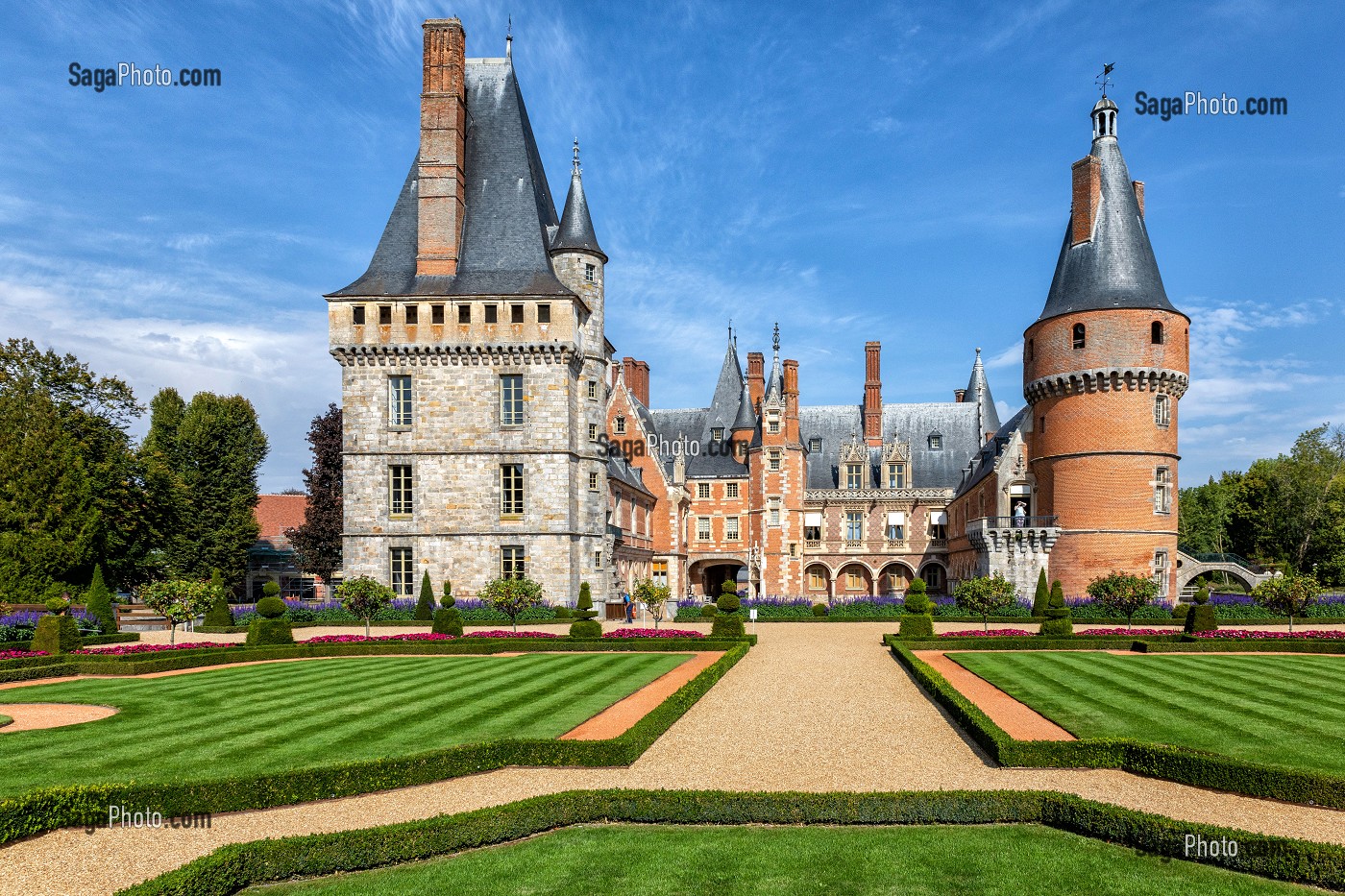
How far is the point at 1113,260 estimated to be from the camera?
123 ft

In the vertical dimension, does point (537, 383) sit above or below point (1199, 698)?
above

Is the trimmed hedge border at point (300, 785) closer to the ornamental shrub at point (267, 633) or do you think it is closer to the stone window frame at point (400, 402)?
the ornamental shrub at point (267, 633)

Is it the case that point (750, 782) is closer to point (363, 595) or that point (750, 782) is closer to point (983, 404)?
point (363, 595)

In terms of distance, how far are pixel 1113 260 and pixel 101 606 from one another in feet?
142

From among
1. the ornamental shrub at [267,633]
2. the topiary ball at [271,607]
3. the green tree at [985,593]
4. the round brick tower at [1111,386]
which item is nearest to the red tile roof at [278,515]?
the topiary ball at [271,607]

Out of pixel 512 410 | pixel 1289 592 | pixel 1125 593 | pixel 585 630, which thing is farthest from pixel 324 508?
pixel 1289 592

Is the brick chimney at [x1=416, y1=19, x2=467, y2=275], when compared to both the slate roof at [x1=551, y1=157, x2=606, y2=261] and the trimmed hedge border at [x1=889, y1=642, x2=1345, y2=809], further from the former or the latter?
the trimmed hedge border at [x1=889, y1=642, x2=1345, y2=809]

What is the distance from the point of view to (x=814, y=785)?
1056 cm

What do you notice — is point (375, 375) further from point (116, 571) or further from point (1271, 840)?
point (1271, 840)

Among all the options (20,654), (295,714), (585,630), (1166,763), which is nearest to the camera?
(1166,763)

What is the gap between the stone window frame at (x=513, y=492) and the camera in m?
36.2

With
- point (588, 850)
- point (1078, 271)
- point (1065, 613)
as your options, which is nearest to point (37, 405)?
point (588, 850)

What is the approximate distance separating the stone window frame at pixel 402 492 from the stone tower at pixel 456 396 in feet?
0.17

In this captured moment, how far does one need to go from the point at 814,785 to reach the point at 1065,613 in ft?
78.5
